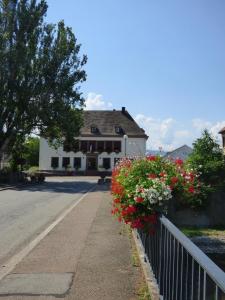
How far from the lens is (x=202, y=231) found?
16.9 meters

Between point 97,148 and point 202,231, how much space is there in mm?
68023

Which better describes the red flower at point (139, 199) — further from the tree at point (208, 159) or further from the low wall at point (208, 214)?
the tree at point (208, 159)

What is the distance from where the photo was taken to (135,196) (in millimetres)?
7691

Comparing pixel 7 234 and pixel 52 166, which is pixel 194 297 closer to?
pixel 7 234

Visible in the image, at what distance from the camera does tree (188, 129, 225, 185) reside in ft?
66.6

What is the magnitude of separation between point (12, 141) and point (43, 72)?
856 cm

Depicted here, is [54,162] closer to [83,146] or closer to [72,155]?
[72,155]

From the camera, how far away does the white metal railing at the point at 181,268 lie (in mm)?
3429

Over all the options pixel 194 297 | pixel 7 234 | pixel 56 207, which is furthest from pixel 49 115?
pixel 194 297

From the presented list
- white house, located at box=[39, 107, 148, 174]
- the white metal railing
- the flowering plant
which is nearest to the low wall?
the flowering plant

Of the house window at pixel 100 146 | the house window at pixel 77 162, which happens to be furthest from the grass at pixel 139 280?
the house window at pixel 100 146

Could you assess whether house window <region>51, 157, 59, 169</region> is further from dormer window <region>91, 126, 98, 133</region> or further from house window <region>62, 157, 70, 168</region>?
dormer window <region>91, 126, 98, 133</region>

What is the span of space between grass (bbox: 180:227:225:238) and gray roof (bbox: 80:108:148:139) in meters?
66.6

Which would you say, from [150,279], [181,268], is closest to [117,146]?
[150,279]
